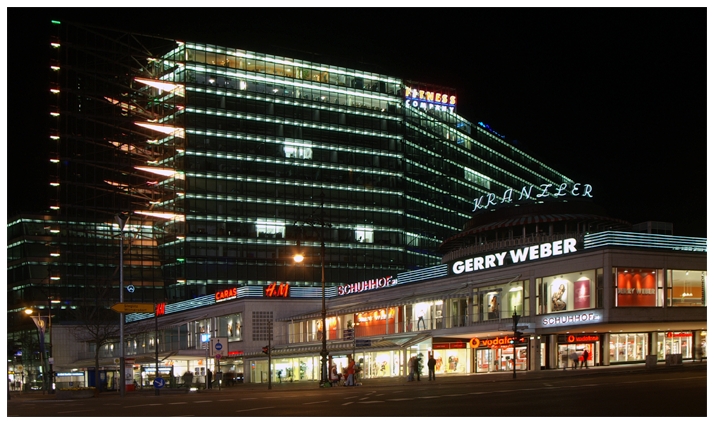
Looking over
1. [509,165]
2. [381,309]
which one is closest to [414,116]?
[509,165]

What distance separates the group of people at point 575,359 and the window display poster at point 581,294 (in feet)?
9.76

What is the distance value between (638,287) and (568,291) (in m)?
4.35

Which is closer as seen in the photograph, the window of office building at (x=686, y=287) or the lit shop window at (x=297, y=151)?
the window of office building at (x=686, y=287)

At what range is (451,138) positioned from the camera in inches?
5792

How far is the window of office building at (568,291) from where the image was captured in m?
55.5

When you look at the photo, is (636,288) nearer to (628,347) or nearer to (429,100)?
(628,347)

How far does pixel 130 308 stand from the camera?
46.4 m

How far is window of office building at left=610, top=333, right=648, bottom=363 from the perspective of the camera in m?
59.4

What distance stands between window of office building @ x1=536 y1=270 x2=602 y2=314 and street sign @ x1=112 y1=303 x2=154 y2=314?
25254 millimetres

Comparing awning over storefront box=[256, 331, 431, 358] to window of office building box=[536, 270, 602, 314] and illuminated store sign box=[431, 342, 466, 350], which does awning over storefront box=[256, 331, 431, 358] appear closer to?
illuminated store sign box=[431, 342, 466, 350]

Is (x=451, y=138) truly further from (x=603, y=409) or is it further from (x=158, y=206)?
(x=603, y=409)

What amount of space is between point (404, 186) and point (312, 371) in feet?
212

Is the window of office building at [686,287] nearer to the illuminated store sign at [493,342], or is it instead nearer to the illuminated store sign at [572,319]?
the illuminated store sign at [572,319]

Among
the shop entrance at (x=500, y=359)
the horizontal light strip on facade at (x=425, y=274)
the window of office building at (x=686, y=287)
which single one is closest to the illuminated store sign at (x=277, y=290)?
the horizontal light strip on facade at (x=425, y=274)
